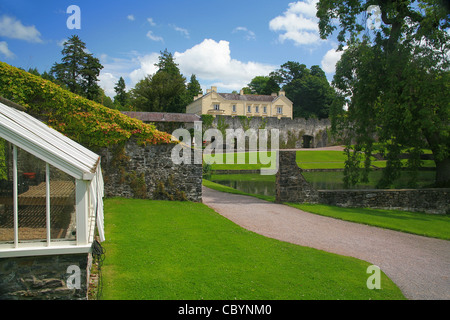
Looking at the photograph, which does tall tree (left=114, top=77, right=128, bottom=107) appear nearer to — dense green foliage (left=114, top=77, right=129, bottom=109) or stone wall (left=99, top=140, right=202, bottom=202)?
dense green foliage (left=114, top=77, right=129, bottom=109)

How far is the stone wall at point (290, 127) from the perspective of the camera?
44469 millimetres

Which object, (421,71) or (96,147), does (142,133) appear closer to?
(96,147)

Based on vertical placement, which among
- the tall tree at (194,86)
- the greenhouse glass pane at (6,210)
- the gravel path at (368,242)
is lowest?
the gravel path at (368,242)

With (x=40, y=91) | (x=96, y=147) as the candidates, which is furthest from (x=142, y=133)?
(x=40, y=91)

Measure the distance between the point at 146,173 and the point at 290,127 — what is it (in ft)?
129

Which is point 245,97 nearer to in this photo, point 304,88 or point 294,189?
point 304,88

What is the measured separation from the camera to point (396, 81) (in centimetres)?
1491

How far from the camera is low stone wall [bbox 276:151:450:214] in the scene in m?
14.1

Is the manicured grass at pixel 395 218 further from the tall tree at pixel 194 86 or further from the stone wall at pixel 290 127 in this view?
the tall tree at pixel 194 86

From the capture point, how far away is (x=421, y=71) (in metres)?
14.5

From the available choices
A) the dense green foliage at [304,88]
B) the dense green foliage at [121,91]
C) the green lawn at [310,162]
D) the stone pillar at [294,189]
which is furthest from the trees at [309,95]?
the stone pillar at [294,189]

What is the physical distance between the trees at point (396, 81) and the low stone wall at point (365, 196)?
2251mm

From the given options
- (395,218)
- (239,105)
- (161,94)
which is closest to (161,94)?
(161,94)
